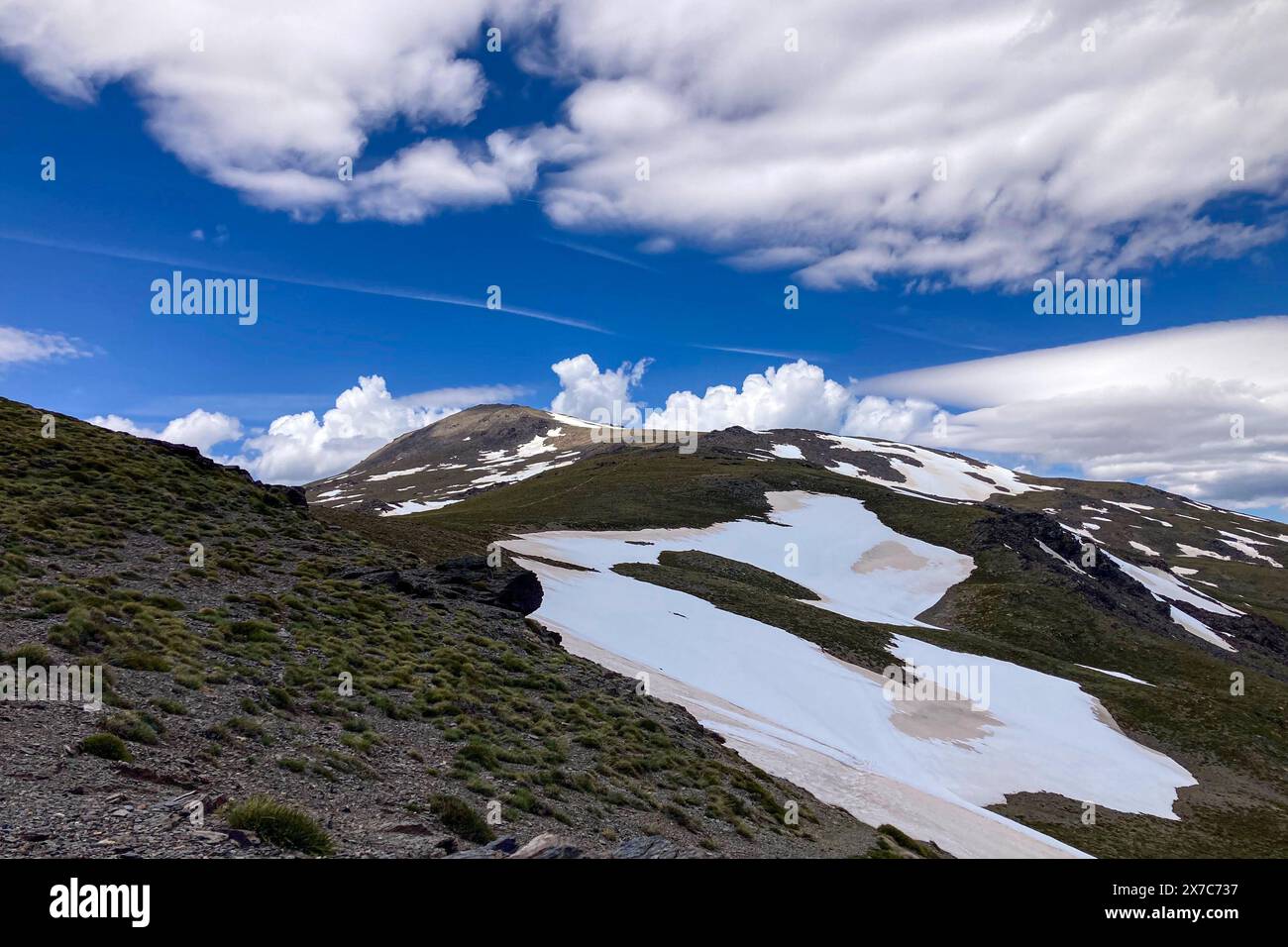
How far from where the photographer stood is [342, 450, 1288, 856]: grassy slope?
31.6m

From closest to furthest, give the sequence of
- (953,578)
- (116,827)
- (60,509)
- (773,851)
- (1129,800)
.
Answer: (116,827) → (773,851) → (60,509) → (1129,800) → (953,578)

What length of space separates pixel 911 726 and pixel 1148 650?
40.0m

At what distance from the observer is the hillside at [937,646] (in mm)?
30469

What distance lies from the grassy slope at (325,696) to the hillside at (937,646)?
272 inches

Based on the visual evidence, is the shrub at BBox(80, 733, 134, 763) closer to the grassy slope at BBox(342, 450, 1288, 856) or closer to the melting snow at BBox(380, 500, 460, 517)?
the grassy slope at BBox(342, 450, 1288, 856)

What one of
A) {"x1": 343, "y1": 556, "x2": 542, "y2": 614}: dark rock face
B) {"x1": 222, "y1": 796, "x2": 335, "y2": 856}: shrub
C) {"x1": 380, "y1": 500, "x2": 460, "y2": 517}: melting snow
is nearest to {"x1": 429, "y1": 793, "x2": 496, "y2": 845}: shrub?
{"x1": 222, "y1": 796, "x2": 335, "y2": 856}: shrub

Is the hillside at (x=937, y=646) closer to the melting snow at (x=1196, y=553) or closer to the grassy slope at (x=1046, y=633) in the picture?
the grassy slope at (x=1046, y=633)

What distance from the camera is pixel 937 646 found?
52.6m

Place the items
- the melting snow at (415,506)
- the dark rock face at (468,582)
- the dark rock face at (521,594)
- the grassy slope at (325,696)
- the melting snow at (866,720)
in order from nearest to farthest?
1. the grassy slope at (325,696)
2. the melting snow at (866,720)
3. the dark rock face at (468,582)
4. the dark rock face at (521,594)
5. the melting snow at (415,506)

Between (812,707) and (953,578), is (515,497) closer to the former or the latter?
(953,578)

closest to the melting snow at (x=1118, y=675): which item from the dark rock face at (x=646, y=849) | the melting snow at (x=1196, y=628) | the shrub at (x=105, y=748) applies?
the melting snow at (x=1196, y=628)
